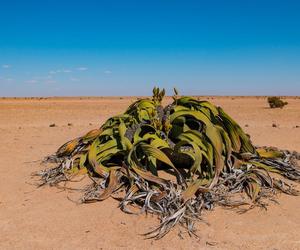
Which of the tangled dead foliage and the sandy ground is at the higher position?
the tangled dead foliage

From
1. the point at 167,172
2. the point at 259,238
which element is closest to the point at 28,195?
the point at 167,172

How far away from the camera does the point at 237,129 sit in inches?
172

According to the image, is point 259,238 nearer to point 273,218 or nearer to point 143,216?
point 273,218

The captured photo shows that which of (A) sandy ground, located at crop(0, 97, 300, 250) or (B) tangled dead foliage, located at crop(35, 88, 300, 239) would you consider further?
(B) tangled dead foliage, located at crop(35, 88, 300, 239)

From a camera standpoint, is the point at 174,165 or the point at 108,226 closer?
the point at 108,226

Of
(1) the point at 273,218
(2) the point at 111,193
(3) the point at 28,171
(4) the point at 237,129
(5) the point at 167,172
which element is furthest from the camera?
(3) the point at 28,171

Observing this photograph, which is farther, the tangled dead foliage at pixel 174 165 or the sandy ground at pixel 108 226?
the tangled dead foliage at pixel 174 165

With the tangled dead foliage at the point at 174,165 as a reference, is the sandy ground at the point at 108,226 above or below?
below

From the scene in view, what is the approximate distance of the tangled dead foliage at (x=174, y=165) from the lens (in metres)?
3.45

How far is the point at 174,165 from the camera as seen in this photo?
4184 millimetres

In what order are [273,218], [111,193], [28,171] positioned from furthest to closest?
[28,171]
[111,193]
[273,218]

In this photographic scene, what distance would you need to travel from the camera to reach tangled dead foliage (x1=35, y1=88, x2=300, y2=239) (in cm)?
345

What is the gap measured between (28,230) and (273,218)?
6.84 feet

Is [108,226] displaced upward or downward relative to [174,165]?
downward
